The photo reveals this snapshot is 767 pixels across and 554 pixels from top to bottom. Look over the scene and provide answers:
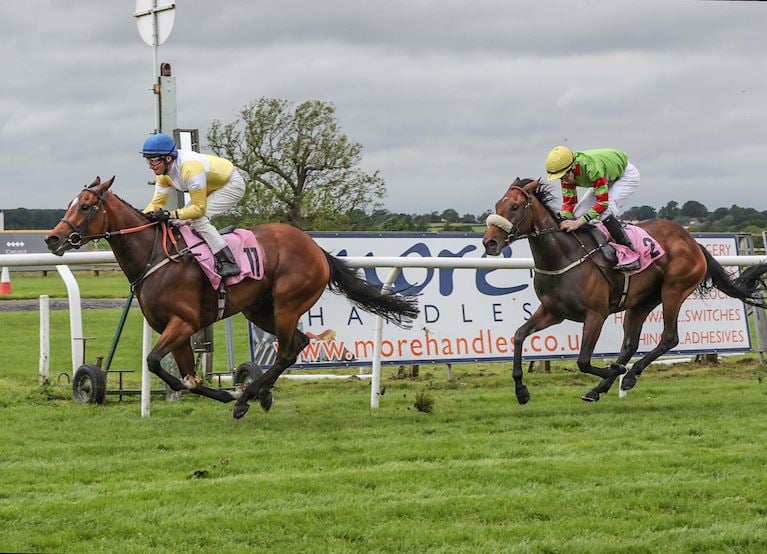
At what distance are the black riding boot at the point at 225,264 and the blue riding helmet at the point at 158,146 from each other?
28.1 inches

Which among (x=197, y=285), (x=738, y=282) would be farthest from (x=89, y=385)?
(x=738, y=282)

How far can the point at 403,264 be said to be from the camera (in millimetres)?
8109

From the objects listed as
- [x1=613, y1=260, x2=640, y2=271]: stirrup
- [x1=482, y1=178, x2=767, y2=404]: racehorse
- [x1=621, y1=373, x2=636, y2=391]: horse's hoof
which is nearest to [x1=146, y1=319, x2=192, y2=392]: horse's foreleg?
[x1=482, y1=178, x2=767, y2=404]: racehorse

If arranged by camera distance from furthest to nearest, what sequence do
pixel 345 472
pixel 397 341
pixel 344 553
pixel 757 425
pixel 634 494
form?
pixel 397 341 → pixel 757 425 → pixel 345 472 → pixel 634 494 → pixel 344 553

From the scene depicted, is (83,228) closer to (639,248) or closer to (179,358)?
(179,358)

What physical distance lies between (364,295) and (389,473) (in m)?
2.69

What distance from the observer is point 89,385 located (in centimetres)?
803

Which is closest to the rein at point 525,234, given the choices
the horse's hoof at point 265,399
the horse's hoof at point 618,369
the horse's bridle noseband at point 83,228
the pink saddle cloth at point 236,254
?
the horse's hoof at point 618,369

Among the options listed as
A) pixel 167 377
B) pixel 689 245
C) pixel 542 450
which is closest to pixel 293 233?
pixel 167 377

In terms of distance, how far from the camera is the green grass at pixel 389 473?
170 inches

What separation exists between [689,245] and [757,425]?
227 centimetres

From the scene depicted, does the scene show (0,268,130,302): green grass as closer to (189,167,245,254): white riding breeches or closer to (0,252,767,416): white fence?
(0,252,767,416): white fence

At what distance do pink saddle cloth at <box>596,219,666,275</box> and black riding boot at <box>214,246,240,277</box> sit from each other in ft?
9.31

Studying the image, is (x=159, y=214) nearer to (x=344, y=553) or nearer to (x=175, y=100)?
(x=175, y=100)
